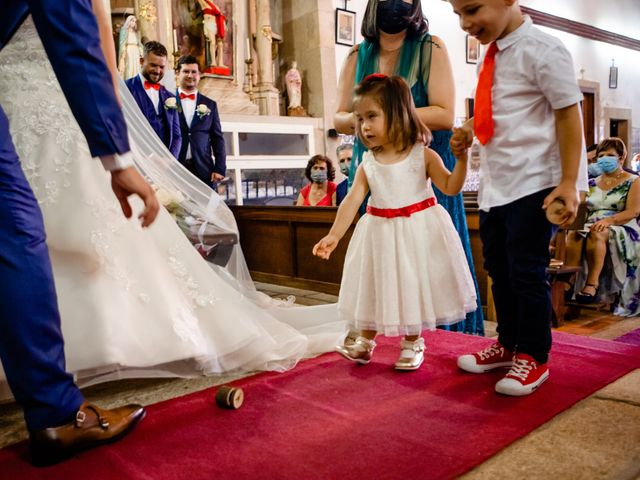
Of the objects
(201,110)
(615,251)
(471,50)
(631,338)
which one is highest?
(471,50)

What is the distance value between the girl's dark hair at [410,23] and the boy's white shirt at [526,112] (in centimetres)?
57

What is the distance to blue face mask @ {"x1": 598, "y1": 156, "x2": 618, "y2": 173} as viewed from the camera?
4.61m

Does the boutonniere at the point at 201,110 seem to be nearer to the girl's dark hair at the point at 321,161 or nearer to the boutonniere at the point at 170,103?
the boutonniere at the point at 170,103

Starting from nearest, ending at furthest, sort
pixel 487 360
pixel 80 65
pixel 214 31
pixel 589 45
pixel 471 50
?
1. pixel 80 65
2. pixel 487 360
3. pixel 214 31
4. pixel 471 50
5. pixel 589 45

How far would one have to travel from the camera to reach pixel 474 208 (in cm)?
388

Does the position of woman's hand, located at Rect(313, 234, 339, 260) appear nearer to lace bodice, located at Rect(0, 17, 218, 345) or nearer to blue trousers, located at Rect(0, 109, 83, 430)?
lace bodice, located at Rect(0, 17, 218, 345)

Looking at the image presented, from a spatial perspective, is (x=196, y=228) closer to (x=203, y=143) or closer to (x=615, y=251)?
(x=203, y=143)

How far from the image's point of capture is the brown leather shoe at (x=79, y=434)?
144 centimetres

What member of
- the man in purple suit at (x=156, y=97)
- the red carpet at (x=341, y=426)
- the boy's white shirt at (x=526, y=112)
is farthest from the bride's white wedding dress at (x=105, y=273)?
the man in purple suit at (x=156, y=97)

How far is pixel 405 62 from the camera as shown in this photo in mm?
2420

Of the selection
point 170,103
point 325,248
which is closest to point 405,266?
point 325,248

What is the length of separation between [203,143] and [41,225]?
386 cm

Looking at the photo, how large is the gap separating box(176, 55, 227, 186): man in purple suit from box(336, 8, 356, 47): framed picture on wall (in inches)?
185

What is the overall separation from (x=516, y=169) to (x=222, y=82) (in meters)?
7.31
